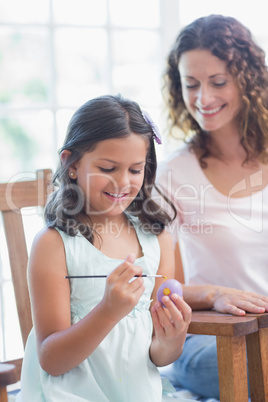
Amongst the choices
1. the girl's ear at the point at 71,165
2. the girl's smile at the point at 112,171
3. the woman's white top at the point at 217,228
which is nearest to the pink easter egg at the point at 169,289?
the girl's smile at the point at 112,171

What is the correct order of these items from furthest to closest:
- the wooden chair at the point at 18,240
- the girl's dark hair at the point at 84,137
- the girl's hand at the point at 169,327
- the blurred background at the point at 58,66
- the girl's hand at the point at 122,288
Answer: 1. the blurred background at the point at 58,66
2. the wooden chair at the point at 18,240
3. the girl's dark hair at the point at 84,137
4. the girl's hand at the point at 169,327
5. the girl's hand at the point at 122,288

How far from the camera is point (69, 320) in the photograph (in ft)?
4.47

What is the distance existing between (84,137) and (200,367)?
81cm

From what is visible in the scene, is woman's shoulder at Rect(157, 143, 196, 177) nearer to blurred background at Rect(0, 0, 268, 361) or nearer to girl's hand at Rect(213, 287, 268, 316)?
blurred background at Rect(0, 0, 268, 361)

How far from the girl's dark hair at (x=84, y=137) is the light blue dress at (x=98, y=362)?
47mm

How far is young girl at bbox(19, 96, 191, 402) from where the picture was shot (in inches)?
52.1

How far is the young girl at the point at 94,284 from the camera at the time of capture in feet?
4.34

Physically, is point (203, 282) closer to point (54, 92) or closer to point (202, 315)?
point (202, 315)

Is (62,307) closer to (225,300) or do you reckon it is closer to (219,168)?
(225,300)

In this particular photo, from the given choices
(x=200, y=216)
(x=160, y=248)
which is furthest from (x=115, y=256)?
(x=200, y=216)

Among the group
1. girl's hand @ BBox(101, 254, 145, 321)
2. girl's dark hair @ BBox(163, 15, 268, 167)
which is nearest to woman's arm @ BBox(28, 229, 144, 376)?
girl's hand @ BBox(101, 254, 145, 321)

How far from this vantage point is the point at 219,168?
2.02m

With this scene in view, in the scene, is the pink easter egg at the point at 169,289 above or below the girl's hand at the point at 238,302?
above

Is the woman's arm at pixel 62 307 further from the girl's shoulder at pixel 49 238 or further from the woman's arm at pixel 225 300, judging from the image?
the woman's arm at pixel 225 300
